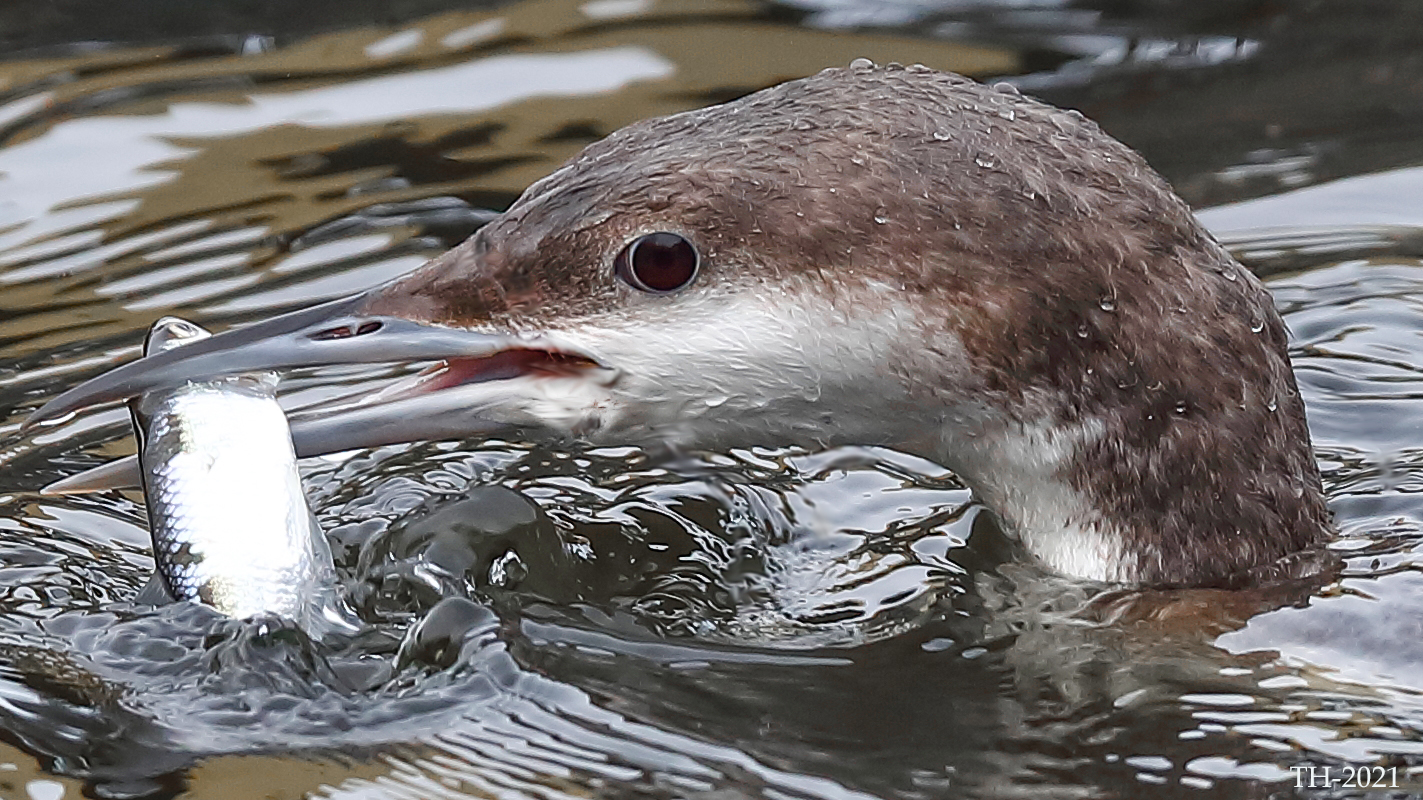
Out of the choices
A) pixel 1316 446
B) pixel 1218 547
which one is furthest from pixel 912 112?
pixel 1316 446

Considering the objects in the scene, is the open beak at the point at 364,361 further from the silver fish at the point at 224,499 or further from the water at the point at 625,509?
the water at the point at 625,509

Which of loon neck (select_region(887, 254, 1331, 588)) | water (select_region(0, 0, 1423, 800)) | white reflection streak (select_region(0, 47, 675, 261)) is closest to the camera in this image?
water (select_region(0, 0, 1423, 800))

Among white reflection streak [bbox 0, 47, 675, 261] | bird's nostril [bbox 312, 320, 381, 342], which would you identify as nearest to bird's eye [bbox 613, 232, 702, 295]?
bird's nostril [bbox 312, 320, 381, 342]

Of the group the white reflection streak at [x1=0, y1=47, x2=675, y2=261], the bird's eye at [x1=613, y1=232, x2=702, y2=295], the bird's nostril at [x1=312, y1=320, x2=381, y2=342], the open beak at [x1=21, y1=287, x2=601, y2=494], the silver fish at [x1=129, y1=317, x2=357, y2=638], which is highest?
the white reflection streak at [x1=0, y1=47, x2=675, y2=261]

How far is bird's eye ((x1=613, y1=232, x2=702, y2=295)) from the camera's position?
346cm

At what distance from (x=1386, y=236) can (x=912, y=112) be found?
2.80 metres

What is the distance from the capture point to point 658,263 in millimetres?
3465

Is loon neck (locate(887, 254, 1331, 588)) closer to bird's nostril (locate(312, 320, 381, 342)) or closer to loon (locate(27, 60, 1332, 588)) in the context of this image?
loon (locate(27, 60, 1332, 588))

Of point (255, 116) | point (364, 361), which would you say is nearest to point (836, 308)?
point (364, 361)

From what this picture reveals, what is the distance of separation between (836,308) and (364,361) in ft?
2.50

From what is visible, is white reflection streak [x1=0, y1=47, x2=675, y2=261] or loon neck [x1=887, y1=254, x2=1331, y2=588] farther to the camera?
white reflection streak [x1=0, y1=47, x2=675, y2=261]

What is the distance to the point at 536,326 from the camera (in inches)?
137

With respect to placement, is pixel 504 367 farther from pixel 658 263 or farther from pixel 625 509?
pixel 625 509

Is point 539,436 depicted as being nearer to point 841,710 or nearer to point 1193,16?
point 841,710
